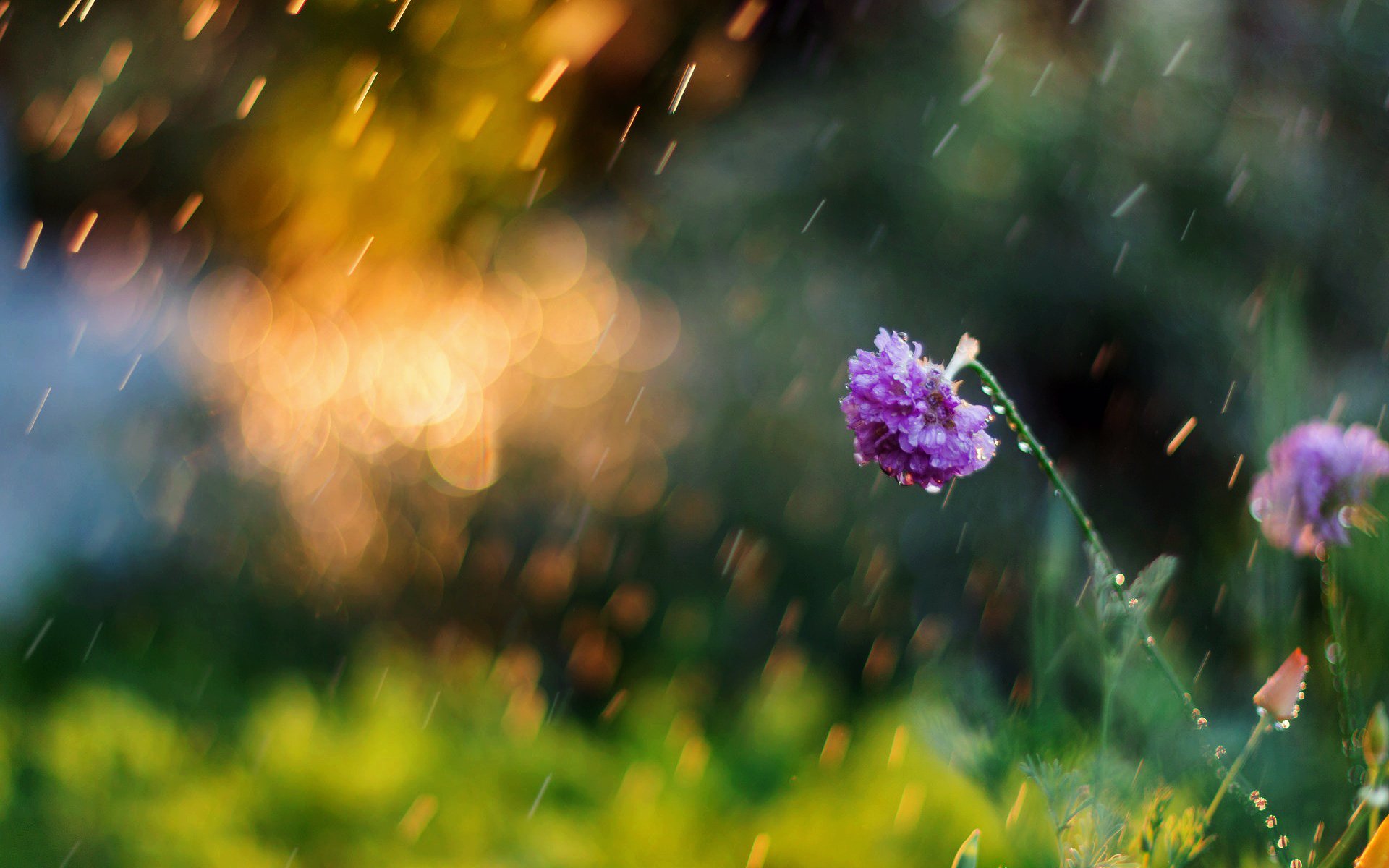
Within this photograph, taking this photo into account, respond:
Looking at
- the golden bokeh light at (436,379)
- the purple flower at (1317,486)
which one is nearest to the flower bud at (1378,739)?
the purple flower at (1317,486)

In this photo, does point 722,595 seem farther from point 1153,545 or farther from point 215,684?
point 215,684

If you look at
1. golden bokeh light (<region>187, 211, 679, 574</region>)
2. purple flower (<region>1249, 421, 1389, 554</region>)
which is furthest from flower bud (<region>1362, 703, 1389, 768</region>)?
golden bokeh light (<region>187, 211, 679, 574</region>)

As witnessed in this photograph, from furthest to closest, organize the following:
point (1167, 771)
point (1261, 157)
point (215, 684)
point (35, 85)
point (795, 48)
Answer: point (35, 85) < point (795, 48) < point (215, 684) < point (1261, 157) < point (1167, 771)

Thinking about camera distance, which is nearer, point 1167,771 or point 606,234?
point 1167,771

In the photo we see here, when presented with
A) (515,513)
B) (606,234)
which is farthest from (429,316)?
(515,513)

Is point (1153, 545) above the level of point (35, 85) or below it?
below

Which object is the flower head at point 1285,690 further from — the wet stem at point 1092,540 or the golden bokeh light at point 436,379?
the golden bokeh light at point 436,379

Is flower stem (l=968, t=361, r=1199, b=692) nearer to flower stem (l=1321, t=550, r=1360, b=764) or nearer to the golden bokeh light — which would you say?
flower stem (l=1321, t=550, r=1360, b=764)
